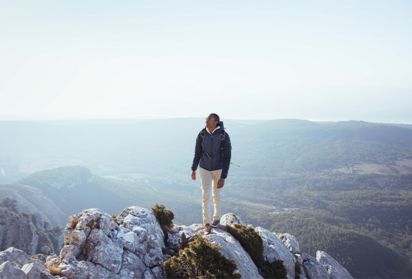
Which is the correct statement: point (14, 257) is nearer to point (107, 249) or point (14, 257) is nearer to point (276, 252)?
point (107, 249)

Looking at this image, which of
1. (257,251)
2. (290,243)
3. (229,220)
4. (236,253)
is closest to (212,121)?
(236,253)

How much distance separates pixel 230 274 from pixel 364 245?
171055 millimetres

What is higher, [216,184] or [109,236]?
[216,184]

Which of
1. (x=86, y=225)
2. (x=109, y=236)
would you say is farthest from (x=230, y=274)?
(x=86, y=225)

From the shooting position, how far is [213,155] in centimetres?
1797

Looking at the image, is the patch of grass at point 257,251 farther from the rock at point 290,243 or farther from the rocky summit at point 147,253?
the rock at point 290,243

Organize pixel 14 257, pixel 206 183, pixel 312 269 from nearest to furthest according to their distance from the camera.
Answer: pixel 14 257 → pixel 206 183 → pixel 312 269

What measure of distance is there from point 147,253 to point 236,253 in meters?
4.09

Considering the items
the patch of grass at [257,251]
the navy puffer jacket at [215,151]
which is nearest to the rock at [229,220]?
the patch of grass at [257,251]

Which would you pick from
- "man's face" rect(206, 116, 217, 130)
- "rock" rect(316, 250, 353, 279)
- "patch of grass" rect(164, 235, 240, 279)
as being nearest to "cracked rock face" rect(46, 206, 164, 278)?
"patch of grass" rect(164, 235, 240, 279)

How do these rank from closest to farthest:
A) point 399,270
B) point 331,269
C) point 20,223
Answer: point 331,269
point 20,223
point 399,270

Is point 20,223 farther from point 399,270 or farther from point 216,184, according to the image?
point 399,270

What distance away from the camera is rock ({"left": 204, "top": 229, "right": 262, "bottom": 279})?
53.2 ft

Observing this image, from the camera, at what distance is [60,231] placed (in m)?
78.4
